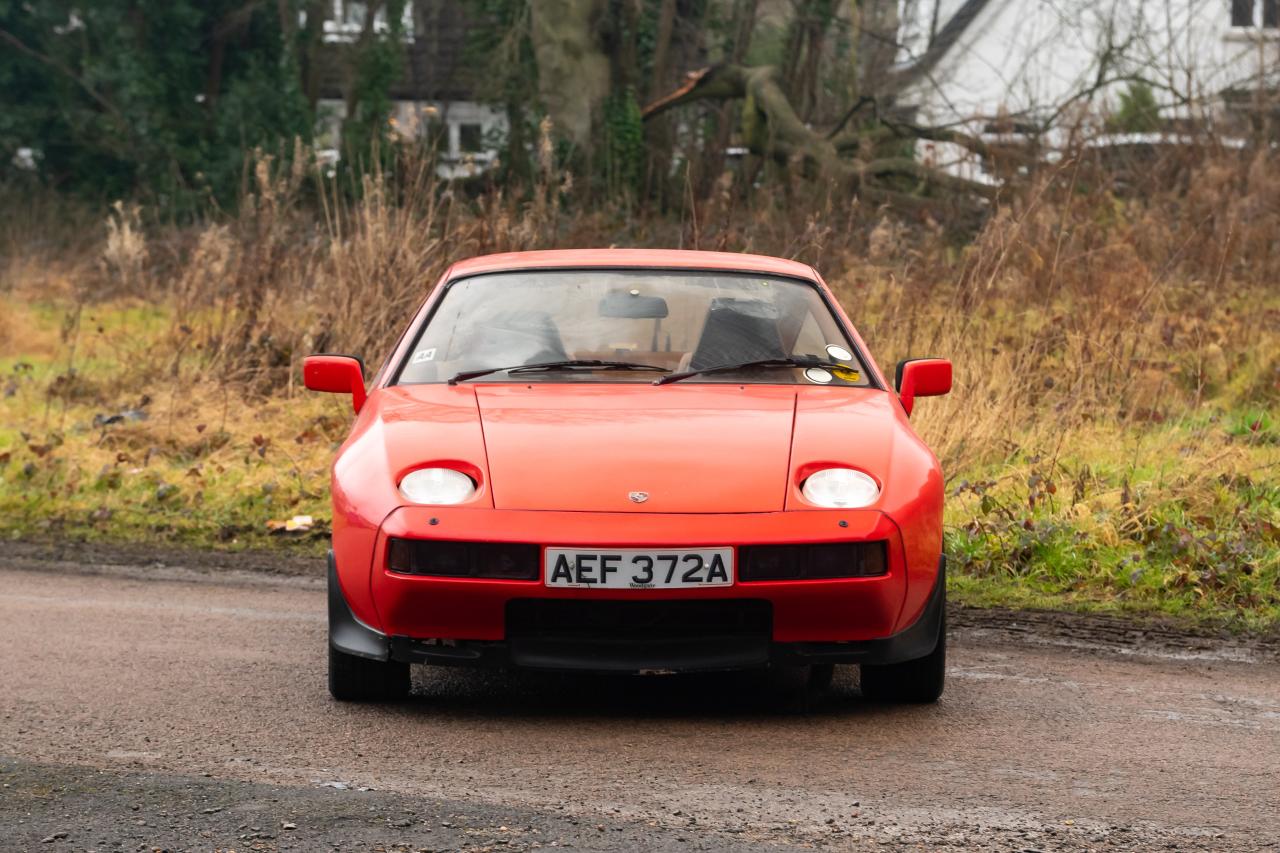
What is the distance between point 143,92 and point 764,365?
2513 cm

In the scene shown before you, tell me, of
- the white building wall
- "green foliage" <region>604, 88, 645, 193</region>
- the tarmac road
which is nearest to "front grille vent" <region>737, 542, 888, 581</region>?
the tarmac road

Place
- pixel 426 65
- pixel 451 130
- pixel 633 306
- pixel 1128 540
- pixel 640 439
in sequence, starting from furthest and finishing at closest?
1. pixel 451 130
2. pixel 426 65
3. pixel 1128 540
4. pixel 633 306
5. pixel 640 439

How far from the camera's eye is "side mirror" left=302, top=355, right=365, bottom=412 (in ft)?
19.4

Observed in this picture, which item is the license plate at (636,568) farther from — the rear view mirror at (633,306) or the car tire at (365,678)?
the rear view mirror at (633,306)

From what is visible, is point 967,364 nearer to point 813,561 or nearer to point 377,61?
point 813,561

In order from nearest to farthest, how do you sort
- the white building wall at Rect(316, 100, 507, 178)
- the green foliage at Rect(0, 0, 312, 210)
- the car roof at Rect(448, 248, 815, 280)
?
the car roof at Rect(448, 248, 815, 280), the white building wall at Rect(316, 100, 507, 178), the green foliage at Rect(0, 0, 312, 210)

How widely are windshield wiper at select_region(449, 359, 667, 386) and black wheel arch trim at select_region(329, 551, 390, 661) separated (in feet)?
3.14

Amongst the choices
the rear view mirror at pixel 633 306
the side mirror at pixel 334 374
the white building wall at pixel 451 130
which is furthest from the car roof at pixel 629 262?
the white building wall at pixel 451 130

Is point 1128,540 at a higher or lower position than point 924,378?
lower

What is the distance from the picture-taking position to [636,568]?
14.8 feet

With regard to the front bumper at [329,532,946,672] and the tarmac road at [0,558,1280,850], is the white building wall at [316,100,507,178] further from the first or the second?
the front bumper at [329,532,946,672]

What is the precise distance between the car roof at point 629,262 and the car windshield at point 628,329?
3cm

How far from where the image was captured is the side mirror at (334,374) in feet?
19.4

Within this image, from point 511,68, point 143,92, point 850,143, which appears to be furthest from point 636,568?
→ point 143,92
